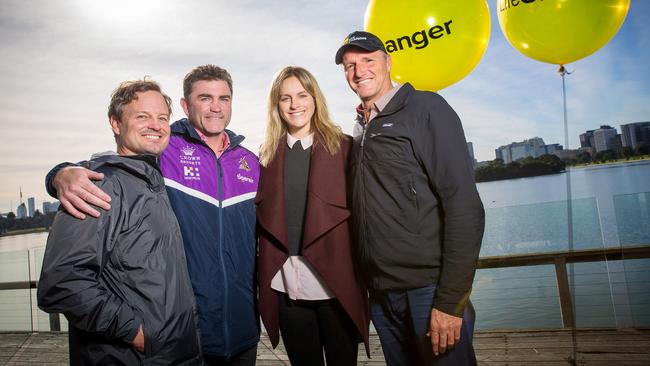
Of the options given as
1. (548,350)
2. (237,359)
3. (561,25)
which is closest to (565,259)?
(548,350)

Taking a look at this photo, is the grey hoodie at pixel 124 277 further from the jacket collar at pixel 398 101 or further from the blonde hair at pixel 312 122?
the jacket collar at pixel 398 101

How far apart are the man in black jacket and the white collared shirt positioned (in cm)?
37

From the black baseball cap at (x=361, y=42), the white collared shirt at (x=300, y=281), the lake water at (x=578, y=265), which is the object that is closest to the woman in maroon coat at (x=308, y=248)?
the white collared shirt at (x=300, y=281)

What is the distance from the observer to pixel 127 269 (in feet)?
3.75

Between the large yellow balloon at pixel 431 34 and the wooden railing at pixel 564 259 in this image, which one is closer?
the large yellow balloon at pixel 431 34

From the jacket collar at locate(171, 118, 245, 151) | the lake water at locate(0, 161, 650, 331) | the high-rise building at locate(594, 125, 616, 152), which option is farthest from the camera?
the high-rise building at locate(594, 125, 616, 152)

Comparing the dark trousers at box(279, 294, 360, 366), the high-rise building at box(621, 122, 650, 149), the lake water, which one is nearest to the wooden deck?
the lake water

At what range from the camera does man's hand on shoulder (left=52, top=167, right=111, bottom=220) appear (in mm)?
1064

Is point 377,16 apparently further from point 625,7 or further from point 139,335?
point 139,335

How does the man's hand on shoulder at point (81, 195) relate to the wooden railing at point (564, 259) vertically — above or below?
above

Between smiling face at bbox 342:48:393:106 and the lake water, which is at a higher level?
smiling face at bbox 342:48:393:106

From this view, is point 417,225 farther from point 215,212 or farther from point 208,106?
point 208,106

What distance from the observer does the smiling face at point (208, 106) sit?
163 cm

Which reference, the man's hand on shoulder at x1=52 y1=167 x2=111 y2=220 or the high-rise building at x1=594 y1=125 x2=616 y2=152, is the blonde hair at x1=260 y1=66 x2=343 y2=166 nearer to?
the man's hand on shoulder at x1=52 y1=167 x2=111 y2=220
